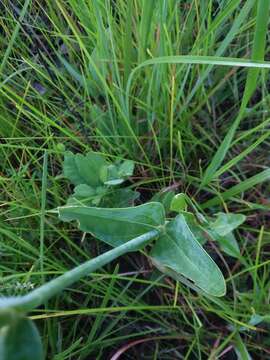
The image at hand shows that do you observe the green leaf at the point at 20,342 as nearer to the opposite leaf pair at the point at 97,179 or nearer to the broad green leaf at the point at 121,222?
the broad green leaf at the point at 121,222

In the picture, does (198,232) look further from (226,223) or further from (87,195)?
A: (87,195)

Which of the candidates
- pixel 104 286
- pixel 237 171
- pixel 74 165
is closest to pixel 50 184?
pixel 74 165

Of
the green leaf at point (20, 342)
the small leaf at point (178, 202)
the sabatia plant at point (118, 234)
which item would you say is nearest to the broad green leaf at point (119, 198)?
the sabatia plant at point (118, 234)

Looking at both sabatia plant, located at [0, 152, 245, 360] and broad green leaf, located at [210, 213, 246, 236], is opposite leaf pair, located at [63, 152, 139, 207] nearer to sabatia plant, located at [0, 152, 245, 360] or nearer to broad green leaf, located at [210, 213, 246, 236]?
sabatia plant, located at [0, 152, 245, 360]

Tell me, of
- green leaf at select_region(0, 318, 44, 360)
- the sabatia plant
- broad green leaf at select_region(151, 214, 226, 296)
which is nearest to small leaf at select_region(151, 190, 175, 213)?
the sabatia plant

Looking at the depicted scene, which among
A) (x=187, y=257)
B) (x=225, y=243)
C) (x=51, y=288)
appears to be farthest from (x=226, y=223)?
(x=51, y=288)
